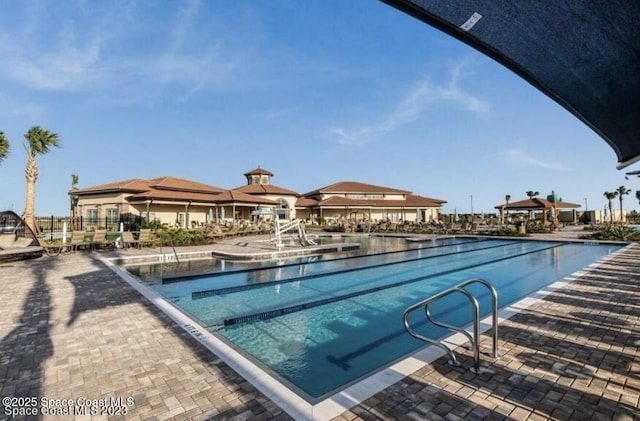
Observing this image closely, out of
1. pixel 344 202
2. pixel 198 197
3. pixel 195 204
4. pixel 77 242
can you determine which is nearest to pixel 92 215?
pixel 195 204

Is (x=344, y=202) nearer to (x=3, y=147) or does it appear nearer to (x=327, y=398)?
(x=3, y=147)

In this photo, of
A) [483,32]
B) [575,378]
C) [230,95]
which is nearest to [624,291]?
[575,378]

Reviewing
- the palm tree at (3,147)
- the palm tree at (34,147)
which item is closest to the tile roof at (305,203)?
the palm tree at (34,147)

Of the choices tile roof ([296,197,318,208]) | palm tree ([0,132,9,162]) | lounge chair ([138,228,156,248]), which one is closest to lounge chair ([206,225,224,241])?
lounge chair ([138,228,156,248])

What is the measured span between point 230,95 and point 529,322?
24.0m

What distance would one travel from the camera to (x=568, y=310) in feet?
17.7

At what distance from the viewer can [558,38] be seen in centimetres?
194

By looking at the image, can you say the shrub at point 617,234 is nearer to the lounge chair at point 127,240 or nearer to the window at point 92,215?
the lounge chair at point 127,240

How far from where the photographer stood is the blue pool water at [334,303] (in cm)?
455

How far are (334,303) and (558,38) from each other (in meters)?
6.08

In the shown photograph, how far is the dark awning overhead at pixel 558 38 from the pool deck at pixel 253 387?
2555 millimetres

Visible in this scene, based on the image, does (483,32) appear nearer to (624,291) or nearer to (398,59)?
(624,291)

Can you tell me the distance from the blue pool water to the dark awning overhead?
2995 millimetres

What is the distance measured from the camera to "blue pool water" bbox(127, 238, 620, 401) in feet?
14.9
